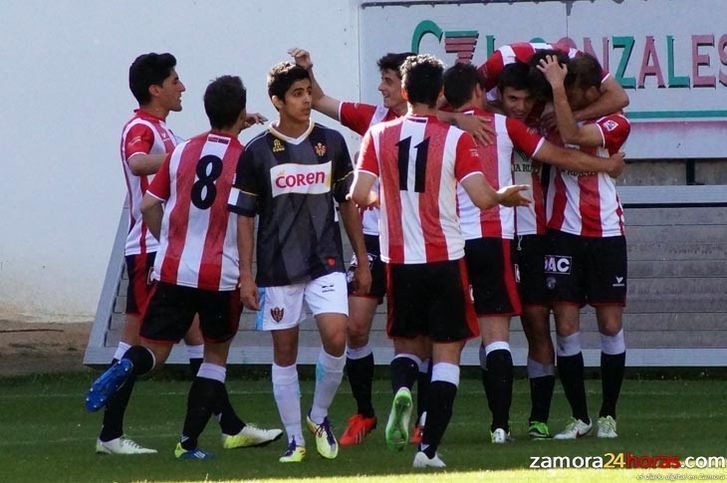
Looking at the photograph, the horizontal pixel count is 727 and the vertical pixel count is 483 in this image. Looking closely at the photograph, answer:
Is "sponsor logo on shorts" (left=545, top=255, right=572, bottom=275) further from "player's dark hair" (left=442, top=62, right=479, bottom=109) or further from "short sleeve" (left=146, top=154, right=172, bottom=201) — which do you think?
"short sleeve" (left=146, top=154, right=172, bottom=201)

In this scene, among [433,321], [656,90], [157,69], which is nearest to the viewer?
[433,321]

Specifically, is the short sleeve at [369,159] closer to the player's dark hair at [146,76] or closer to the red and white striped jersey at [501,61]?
the red and white striped jersey at [501,61]

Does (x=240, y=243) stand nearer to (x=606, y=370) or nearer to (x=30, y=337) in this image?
(x=606, y=370)

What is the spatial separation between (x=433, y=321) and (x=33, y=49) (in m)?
9.04

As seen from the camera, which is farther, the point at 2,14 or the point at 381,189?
the point at 2,14

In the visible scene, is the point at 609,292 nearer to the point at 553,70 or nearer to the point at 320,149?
the point at 553,70

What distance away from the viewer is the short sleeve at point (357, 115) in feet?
28.0

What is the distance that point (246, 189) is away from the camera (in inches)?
280

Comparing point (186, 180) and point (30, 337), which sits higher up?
point (186, 180)

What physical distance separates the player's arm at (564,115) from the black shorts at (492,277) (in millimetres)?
645

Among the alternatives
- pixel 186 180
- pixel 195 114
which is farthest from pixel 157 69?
pixel 195 114

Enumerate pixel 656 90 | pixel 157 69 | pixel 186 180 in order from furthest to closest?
pixel 656 90
pixel 157 69
pixel 186 180

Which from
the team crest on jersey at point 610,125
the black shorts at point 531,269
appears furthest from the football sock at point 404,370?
the team crest on jersey at point 610,125

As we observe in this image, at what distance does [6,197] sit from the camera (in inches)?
592
